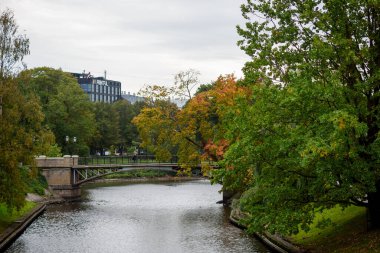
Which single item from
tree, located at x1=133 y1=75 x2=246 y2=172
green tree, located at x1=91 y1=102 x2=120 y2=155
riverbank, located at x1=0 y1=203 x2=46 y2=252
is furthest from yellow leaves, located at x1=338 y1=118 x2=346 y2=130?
green tree, located at x1=91 y1=102 x2=120 y2=155

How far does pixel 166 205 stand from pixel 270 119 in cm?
3492

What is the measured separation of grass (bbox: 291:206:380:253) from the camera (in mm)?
19953

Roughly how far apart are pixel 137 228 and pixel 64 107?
153 feet

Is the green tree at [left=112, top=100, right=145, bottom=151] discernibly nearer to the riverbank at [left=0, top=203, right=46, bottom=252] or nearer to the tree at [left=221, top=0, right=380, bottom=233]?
the riverbank at [left=0, top=203, right=46, bottom=252]

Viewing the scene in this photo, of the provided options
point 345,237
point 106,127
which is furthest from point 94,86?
point 345,237

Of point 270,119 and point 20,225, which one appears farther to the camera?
point 20,225

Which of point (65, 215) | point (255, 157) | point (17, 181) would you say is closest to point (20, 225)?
point (17, 181)

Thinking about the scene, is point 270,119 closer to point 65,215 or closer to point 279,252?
point 279,252

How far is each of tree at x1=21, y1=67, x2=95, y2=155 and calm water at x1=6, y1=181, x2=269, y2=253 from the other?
23639 mm

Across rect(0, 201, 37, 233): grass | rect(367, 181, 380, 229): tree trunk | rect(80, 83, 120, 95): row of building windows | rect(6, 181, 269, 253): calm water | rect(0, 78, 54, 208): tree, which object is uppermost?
rect(80, 83, 120, 95): row of building windows

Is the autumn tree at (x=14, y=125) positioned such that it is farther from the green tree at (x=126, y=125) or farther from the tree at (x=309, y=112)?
the green tree at (x=126, y=125)

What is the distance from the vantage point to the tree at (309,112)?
59.7 feet

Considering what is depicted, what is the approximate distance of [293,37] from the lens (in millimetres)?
21172

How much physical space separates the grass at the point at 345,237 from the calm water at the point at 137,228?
355 centimetres
